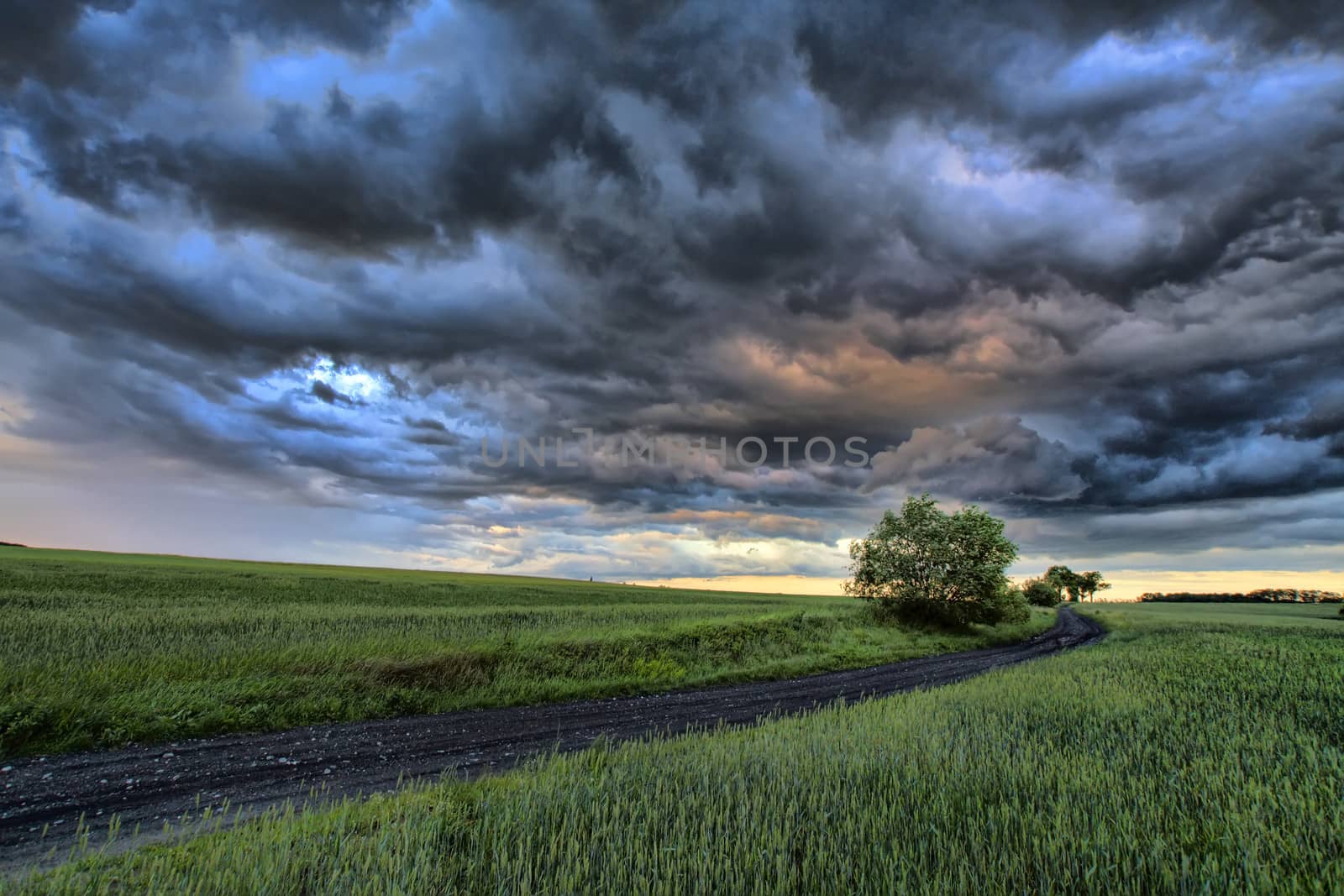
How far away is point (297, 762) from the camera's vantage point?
33.3 ft

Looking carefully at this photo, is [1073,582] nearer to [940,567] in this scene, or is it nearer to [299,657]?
[940,567]

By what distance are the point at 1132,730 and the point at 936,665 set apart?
16.7 meters

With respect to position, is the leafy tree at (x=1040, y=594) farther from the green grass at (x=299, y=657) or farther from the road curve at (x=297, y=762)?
the road curve at (x=297, y=762)

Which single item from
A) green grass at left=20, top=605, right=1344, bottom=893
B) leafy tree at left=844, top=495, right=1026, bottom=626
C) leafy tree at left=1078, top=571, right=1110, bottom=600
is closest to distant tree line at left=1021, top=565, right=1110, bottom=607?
leafy tree at left=1078, top=571, right=1110, bottom=600

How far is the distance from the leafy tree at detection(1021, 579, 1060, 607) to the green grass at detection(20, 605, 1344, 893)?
132 meters

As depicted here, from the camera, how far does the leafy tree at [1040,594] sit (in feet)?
401

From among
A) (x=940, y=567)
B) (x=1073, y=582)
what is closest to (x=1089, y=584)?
(x=1073, y=582)

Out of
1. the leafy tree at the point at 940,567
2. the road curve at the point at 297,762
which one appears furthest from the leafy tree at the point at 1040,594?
the road curve at the point at 297,762

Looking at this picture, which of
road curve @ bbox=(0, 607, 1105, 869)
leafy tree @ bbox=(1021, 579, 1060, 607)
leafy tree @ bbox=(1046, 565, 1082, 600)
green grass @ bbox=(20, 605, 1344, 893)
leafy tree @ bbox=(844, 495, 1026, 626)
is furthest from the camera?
leafy tree @ bbox=(1046, 565, 1082, 600)

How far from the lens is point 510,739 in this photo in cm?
1170

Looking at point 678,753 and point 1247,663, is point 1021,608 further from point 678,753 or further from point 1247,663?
point 678,753

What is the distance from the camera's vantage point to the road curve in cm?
775

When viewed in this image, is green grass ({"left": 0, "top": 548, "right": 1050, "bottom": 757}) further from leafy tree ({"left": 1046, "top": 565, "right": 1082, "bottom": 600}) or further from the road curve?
leafy tree ({"left": 1046, "top": 565, "right": 1082, "bottom": 600})

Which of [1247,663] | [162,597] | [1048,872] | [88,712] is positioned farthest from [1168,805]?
[162,597]
